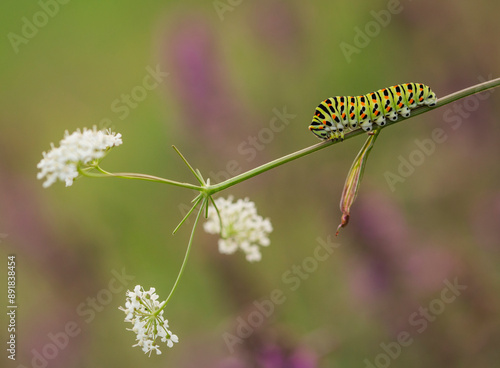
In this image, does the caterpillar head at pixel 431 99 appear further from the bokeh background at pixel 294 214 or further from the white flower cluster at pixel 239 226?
the bokeh background at pixel 294 214

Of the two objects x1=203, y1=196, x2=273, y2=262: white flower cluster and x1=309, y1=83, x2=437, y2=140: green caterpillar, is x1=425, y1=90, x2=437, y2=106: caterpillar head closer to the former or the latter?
x1=309, y1=83, x2=437, y2=140: green caterpillar

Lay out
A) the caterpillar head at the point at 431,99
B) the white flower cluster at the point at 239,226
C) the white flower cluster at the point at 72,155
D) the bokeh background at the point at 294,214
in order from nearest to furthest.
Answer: the white flower cluster at the point at 72,155, the caterpillar head at the point at 431,99, the white flower cluster at the point at 239,226, the bokeh background at the point at 294,214

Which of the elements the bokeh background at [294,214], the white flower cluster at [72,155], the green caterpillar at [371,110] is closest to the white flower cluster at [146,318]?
the white flower cluster at [72,155]

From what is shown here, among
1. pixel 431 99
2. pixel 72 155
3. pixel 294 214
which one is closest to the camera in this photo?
pixel 72 155

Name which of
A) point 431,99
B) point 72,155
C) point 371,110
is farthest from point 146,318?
point 431,99

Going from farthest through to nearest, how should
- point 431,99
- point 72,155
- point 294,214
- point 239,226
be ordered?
point 294,214 < point 239,226 < point 431,99 < point 72,155

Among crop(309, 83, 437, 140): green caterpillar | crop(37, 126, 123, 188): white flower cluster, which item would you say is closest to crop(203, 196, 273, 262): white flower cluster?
crop(309, 83, 437, 140): green caterpillar

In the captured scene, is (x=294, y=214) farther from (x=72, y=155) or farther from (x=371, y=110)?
(x=72, y=155)
